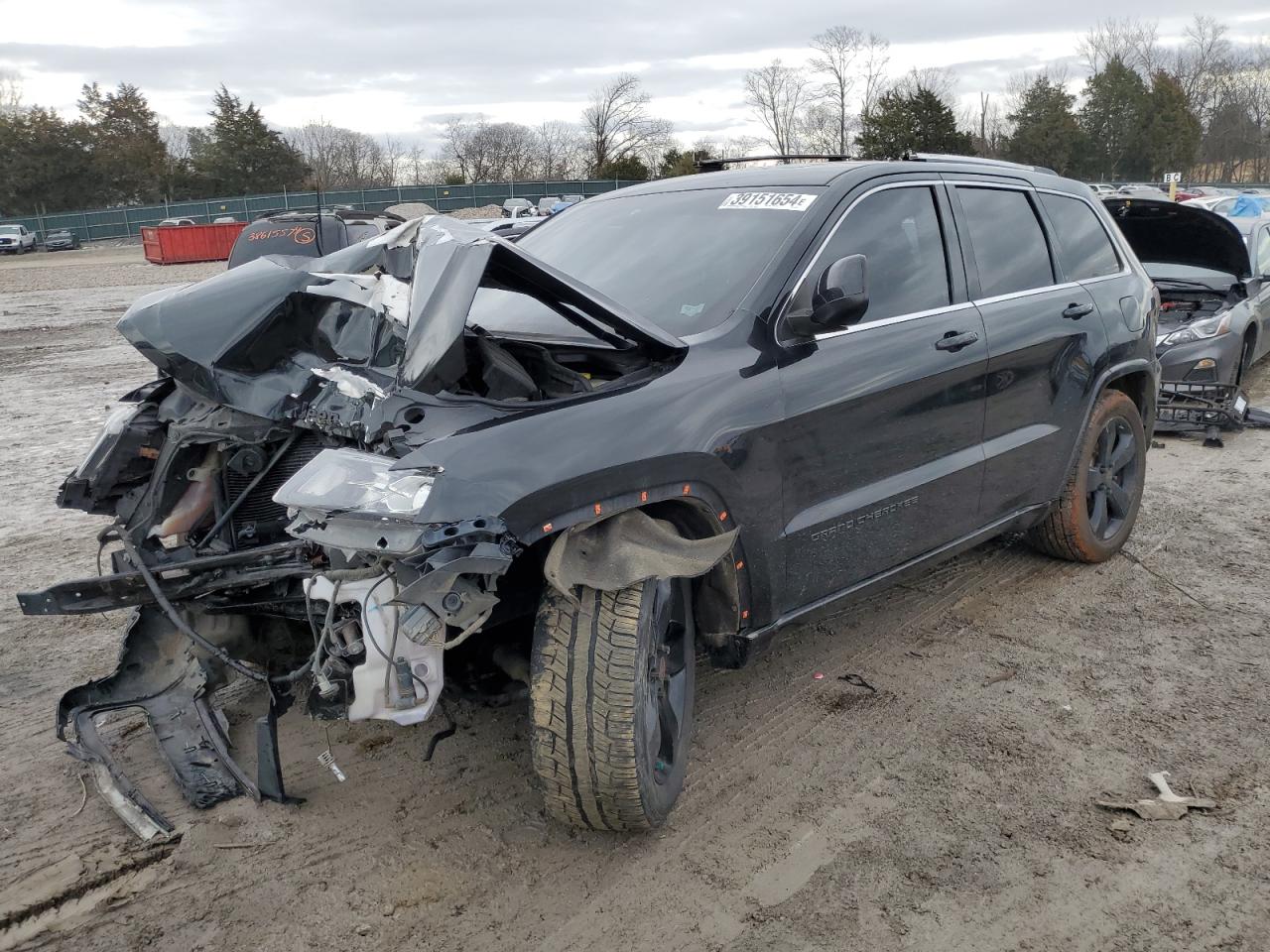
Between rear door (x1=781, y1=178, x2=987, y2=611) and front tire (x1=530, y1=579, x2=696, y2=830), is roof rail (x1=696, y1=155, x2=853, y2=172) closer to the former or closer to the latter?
rear door (x1=781, y1=178, x2=987, y2=611)

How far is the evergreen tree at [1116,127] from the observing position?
59.8 meters

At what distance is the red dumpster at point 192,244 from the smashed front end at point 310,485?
31.8 metres

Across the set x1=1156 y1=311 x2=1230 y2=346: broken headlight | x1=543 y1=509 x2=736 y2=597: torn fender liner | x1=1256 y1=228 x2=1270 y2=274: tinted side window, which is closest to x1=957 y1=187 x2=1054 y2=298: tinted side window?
x1=543 y1=509 x2=736 y2=597: torn fender liner

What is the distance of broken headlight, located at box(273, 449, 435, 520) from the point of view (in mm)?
2531

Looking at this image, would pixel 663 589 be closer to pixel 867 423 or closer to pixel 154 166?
pixel 867 423

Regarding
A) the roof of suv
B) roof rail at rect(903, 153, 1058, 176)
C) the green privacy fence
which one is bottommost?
the roof of suv

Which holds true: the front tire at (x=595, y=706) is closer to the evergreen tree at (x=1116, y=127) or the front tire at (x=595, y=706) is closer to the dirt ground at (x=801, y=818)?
the dirt ground at (x=801, y=818)

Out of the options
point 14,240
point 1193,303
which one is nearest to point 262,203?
point 14,240

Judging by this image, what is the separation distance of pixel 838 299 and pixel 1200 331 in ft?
22.6

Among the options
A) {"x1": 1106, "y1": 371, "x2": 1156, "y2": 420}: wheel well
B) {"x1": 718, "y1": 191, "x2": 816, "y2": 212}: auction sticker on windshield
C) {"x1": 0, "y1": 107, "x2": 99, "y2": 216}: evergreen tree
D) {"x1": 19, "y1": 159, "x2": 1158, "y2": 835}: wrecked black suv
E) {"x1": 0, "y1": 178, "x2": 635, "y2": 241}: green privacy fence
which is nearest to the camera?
{"x1": 19, "y1": 159, "x2": 1158, "y2": 835}: wrecked black suv

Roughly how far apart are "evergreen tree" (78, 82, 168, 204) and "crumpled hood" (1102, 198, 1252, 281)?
61.5m

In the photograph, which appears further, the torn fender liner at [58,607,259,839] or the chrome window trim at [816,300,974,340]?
the chrome window trim at [816,300,974,340]

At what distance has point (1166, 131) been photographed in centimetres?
6003

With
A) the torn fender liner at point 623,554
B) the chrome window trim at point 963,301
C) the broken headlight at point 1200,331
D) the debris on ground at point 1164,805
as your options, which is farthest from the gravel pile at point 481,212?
the debris on ground at point 1164,805
